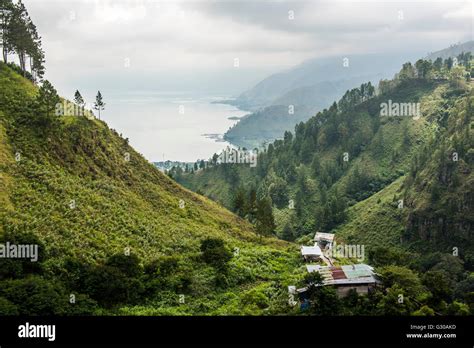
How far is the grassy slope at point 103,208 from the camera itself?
23062 mm

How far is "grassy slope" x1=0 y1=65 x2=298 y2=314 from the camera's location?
75.7 feet

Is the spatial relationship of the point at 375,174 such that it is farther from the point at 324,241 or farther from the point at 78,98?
the point at 78,98

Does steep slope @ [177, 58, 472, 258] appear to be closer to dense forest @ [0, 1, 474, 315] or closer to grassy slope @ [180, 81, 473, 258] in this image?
grassy slope @ [180, 81, 473, 258]

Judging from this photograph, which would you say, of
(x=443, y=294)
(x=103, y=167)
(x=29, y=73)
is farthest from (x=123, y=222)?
(x=29, y=73)

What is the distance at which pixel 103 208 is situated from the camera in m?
30.9

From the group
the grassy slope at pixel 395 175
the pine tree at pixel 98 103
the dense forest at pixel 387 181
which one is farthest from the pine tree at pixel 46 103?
the grassy slope at pixel 395 175

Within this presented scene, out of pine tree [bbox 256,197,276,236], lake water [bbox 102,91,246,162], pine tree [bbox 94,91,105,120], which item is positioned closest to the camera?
pine tree [bbox 256,197,276,236]

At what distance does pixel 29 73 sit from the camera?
159 feet

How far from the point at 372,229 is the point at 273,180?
3768cm
